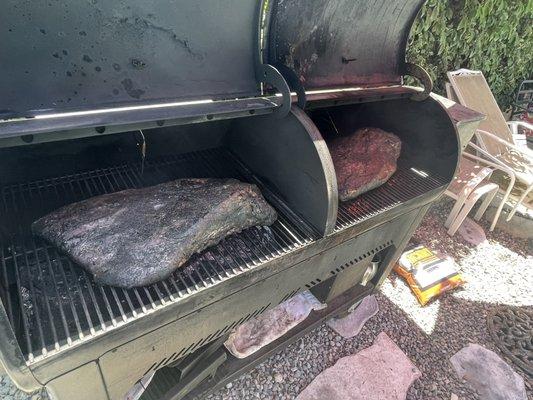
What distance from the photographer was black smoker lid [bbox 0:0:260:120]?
3.54 feet

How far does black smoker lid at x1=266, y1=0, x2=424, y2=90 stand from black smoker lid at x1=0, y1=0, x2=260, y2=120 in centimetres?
16

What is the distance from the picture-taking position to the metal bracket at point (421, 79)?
1.97 meters

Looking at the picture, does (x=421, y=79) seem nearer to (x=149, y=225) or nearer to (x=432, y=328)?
(x=149, y=225)

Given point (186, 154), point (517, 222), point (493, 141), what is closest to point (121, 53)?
point (186, 154)

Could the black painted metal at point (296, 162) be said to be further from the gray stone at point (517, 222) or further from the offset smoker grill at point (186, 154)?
the gray stone at point (517, 222)

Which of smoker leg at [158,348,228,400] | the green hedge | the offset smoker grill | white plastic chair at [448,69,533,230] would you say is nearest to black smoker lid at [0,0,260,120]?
the offset smoker grill

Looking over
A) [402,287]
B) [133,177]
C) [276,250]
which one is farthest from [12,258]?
[402,287]

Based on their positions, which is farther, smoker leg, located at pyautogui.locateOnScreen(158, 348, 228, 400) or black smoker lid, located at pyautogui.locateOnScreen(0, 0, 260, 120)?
smoker leg, located at pyautogui.locateOnScreen(158, 348, 228, 400)

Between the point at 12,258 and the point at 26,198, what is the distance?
1.24 feet

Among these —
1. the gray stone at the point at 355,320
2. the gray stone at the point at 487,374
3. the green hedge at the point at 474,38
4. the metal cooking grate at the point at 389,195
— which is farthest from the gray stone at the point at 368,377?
the green hedge at the point at 474,38

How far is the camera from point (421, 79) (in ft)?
6.57

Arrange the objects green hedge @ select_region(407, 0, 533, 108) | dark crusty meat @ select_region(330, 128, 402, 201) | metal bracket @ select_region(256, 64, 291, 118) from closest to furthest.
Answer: metal bracket @ select_region(256, 64, 291, 118)
dark crusty meat @ select_region(330, 128, 402, 201)
green hedge @ select_region(407, 0, 533, 108)

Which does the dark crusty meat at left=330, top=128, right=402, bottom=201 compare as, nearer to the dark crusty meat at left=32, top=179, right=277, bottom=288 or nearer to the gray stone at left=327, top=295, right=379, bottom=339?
the dark crusty meat at left=32, top=179, right=277, bottom=288

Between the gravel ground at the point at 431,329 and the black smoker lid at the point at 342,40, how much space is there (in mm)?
1985
